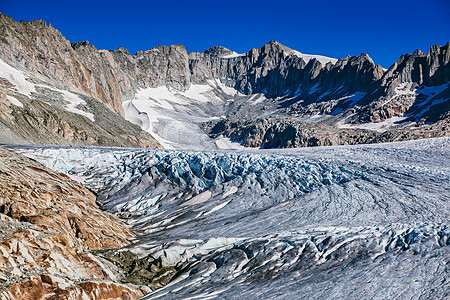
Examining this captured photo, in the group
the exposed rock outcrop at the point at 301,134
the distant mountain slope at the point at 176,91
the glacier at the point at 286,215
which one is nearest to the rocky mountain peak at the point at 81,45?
the distant mountain slope at the point at 176,91

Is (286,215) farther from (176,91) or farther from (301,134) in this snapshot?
(176,91)

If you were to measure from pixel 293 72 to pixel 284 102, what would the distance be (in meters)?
27.7

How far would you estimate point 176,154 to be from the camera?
20.6 meters

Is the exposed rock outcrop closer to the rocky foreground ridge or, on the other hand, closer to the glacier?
the glacier

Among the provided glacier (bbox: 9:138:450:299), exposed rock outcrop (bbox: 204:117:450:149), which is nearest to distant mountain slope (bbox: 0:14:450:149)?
exposed rock outcrop (bbox: 204:117:450:149)

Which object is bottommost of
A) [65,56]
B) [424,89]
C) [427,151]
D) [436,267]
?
[436,267]

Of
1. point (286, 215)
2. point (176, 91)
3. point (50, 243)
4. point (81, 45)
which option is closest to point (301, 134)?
point (81, 45)

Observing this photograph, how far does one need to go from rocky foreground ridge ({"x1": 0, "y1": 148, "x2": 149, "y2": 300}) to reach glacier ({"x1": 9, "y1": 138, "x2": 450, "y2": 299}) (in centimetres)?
139

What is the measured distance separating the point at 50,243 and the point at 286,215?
31.0 feet

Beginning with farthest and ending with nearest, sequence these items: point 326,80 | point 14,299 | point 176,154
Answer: point 326,80, point 176,154, point 14,299

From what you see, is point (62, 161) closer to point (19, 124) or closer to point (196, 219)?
point (196, 219)

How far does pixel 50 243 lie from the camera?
27.6ft

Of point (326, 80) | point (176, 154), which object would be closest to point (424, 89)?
point (326, 80)

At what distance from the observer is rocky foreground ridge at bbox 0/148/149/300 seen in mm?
7184
